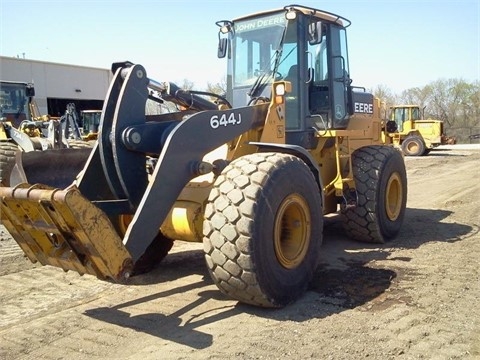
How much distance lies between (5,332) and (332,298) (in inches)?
104

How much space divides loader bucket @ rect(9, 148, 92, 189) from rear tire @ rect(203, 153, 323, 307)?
288cm

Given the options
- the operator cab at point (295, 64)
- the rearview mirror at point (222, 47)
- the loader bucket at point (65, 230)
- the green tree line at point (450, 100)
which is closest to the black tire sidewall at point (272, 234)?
the loader bucket at point (65, 230)

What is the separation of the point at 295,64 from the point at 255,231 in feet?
8.84

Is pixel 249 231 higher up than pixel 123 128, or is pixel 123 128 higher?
pixel 123 128

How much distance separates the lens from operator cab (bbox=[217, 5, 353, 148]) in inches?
227

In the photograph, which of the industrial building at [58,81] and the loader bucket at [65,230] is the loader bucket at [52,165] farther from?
the industrial building at [58,81]

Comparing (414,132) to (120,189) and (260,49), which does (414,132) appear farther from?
(120,189)

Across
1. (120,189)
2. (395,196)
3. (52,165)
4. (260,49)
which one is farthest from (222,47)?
(395,196)

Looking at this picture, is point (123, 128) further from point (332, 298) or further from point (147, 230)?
point (332, 298)

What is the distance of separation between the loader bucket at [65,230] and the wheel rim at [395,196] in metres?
4.35

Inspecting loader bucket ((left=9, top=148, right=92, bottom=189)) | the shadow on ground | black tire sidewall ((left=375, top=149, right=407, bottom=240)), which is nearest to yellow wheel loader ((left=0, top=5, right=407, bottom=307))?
the shadow on ground

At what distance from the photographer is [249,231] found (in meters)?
3.73

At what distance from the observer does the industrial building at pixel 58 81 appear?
3341 cm

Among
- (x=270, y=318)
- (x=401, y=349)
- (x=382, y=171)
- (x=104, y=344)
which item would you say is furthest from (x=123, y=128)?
(x=382, y=171)
